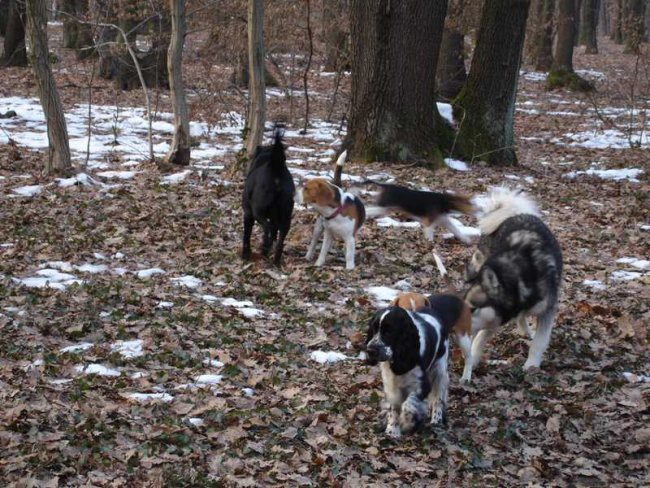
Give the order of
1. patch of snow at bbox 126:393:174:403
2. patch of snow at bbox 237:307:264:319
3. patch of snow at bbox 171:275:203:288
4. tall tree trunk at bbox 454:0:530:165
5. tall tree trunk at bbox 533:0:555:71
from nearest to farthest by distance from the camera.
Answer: patch of snow at bbox 126:393:174:403, patch of snow at bbox 237:307:264:319, patch of snow at bbox 171:275:203:288, tall tree trunk at bbox 454:0:530:165, tall tree trunk at bbox 533:0:555:71

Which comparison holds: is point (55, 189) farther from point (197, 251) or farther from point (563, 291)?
point (563, 291)

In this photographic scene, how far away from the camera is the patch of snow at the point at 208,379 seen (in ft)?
22.0

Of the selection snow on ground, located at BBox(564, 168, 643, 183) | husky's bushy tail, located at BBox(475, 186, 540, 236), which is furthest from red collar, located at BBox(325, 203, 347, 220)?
→ snow on ground, located at BBox(564, 168, 643, 183)

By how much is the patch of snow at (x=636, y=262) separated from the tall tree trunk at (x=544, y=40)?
27.0 m

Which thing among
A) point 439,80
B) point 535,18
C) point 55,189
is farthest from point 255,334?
point 535,18

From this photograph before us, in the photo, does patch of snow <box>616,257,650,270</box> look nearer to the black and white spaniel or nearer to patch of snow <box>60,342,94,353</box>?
the black and white spaniel

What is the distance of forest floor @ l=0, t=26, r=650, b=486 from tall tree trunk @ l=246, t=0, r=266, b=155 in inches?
41.8

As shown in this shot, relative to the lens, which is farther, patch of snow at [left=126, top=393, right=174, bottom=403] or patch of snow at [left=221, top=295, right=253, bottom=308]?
patch of snow at [left=221, top=295, right=253, bottom=308]

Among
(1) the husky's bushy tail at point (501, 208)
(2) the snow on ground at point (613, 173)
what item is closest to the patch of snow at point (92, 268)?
(1) the husky's bushy tail at point (501, 208)

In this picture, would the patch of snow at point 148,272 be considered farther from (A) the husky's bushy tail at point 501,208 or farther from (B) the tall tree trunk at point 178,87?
(B) the tall tree trunk at point 178,87

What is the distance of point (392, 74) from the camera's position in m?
15.5

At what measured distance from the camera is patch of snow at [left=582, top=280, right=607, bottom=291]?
958 cm

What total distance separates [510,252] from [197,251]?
4.67 metres

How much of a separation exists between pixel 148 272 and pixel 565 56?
2665 cm
